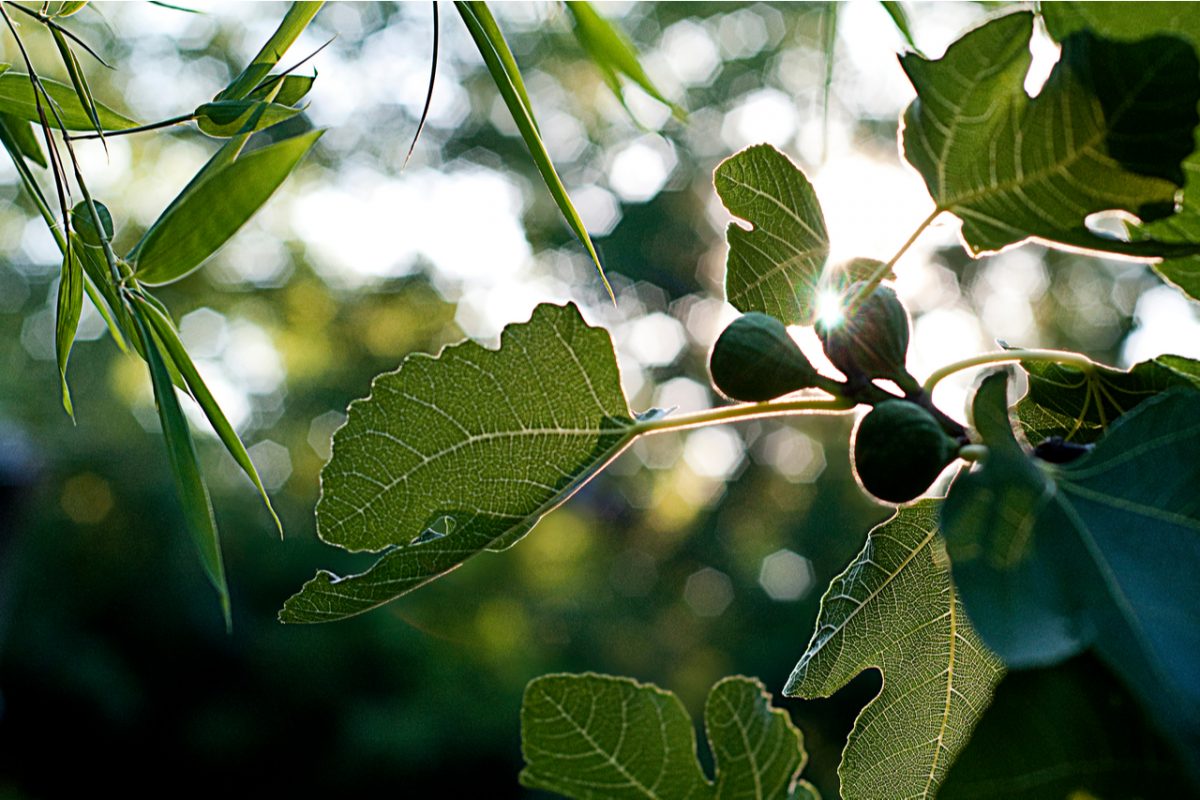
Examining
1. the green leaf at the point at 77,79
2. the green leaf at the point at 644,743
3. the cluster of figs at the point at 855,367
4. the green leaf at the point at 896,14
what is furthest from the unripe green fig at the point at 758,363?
the green leaf at the point at 77,79

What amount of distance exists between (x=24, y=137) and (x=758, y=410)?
0.46m

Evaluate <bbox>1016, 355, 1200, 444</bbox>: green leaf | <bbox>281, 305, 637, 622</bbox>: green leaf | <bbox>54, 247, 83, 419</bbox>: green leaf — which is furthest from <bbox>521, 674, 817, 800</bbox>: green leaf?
<bbox>54, 247, 83, 419</bbox>: green leaf

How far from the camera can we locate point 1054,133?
1.13ft

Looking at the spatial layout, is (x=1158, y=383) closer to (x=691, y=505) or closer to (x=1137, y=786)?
(x=1137, y=786)

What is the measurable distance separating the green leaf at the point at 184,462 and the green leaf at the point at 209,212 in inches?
2.4

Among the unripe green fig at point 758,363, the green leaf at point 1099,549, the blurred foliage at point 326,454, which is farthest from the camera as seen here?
the blurred foliage at point 326,454

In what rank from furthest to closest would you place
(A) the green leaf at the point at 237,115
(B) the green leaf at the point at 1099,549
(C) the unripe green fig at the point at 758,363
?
(A) the green leaf at the point at 237,115 < (C) the unripe green fig at the point at 758,363 < (B) the green leaf at the point at 1099,549

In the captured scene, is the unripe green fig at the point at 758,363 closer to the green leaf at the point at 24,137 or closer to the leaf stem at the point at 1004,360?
the leaf stem at the point at 1004,360

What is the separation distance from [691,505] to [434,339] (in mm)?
2713

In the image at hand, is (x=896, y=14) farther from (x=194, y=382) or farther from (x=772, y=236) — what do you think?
(x=194, y=382)

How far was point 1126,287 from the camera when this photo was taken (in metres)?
9.11

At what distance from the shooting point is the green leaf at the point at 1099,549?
0.28 meters

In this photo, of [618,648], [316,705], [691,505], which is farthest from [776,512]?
[316,705]

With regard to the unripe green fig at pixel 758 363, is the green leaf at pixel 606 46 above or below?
above
